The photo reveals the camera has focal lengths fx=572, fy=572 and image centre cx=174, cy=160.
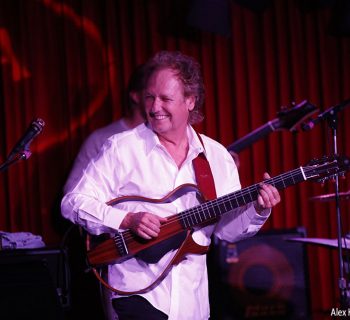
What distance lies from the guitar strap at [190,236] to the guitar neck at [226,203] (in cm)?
6

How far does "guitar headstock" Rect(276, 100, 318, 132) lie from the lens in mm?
4789

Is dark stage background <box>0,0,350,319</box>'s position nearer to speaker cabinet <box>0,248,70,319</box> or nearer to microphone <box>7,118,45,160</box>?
speaker cabinet <box>0,248,70,319</box>

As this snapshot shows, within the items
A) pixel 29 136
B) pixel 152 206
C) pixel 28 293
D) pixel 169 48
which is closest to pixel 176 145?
pixel 152 206

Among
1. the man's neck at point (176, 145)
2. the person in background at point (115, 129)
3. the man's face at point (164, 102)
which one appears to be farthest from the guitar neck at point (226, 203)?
the person in background at point (115, 129)

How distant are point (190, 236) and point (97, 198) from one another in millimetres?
508

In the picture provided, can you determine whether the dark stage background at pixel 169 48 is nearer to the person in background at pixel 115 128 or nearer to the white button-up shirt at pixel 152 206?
the person in background at pixel 115 128

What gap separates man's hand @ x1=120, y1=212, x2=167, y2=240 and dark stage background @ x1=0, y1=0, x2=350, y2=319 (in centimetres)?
201

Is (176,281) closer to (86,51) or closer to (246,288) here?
(246,288)

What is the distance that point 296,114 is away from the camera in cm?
480

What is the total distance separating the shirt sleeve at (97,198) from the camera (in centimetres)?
281

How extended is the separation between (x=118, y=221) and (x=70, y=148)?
2368mm

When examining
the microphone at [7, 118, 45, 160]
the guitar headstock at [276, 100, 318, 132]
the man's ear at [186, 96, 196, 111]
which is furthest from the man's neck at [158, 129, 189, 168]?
the guitar headstock at [276, 100, 318, 132]

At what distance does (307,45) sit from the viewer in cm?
571

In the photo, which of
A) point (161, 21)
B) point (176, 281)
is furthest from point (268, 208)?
point (161, 21)
